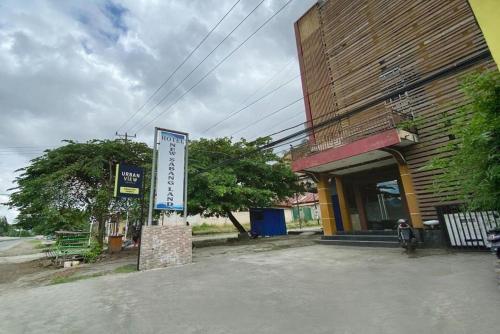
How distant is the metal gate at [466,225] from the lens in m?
7.68

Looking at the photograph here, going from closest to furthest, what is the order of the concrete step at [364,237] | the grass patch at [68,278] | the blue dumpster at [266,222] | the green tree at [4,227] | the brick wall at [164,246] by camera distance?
1. the grass patch at [68,278]
2. the brick wall at [164,246]
3. the concrete step at [364,237]
4. the blue dumpster at [266,222]
5. the green tree at [4,227]

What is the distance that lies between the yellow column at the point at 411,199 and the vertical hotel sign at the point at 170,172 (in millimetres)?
8514

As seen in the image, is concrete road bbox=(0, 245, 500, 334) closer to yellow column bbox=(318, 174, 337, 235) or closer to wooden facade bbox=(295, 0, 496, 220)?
wooden facade bbox=(295, 0, 496, 220)

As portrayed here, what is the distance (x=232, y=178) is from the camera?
49.1 ft

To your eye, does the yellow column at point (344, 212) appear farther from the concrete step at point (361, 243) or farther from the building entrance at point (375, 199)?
the concrete step at point (361, 243)

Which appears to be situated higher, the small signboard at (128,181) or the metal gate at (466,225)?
the small signboard at (128,181)

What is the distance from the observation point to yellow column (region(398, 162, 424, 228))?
32.1 feet

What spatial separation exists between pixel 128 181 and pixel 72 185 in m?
6.68

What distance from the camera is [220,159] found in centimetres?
1742

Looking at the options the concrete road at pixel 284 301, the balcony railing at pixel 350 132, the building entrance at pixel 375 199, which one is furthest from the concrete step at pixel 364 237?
the balcony railing at pixel 350 132

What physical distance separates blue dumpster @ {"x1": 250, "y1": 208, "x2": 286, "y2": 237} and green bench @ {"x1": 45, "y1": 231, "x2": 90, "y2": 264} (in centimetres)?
1133

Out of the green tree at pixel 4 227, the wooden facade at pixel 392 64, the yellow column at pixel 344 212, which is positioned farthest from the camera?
the green tree at pixel 4 227

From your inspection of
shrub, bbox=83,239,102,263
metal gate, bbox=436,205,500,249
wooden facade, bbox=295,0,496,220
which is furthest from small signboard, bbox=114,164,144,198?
metal gate, bbox=436,205,500,249

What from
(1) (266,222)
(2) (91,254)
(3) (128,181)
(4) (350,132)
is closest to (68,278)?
(2) (91,254)
